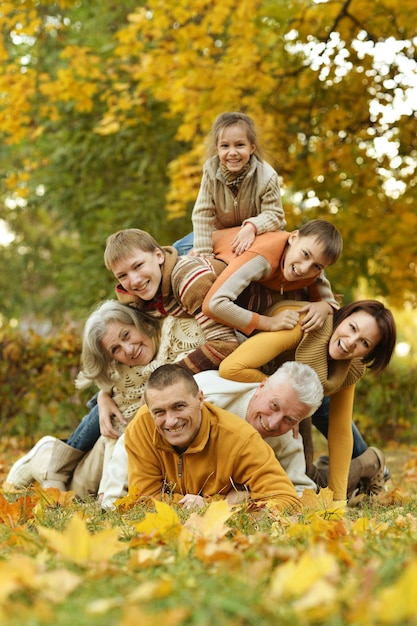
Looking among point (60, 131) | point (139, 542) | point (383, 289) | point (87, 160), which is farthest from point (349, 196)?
point (139, 542)

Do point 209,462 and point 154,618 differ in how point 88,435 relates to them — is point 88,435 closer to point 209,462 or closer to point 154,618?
point 209,462

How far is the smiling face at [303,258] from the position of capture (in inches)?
145

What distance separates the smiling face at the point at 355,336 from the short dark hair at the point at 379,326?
40mm

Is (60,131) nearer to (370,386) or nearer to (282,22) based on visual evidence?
(282,22)

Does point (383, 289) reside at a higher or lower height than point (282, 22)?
lower

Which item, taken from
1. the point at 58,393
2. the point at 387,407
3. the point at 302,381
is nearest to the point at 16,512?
the point at 302,381

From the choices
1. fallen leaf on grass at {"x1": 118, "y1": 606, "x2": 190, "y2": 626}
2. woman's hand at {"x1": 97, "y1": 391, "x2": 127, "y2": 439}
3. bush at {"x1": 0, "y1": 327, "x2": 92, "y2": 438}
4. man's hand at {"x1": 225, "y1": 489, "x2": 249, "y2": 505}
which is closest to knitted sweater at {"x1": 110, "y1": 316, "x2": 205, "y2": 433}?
woman's hand at {"x1": 97, "y1": 391, "x2": 127, "y2": 439}

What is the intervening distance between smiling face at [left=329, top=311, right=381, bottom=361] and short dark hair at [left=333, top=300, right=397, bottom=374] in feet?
0.13

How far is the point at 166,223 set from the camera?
10.4m

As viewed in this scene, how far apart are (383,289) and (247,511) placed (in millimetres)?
5738

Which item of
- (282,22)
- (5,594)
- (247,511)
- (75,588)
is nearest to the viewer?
(5,594)

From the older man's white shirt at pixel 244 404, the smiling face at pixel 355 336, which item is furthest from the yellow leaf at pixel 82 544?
the smiling face at pixel 355 336

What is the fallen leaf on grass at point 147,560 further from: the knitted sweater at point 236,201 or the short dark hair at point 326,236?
the knitted sweater at point 236,201

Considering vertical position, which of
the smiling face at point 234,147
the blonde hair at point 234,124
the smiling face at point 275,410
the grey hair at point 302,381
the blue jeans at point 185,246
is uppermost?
the blonde hair at point 234,124
